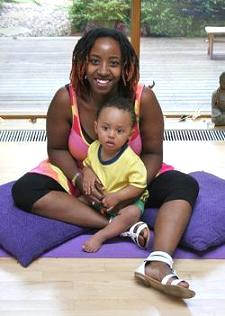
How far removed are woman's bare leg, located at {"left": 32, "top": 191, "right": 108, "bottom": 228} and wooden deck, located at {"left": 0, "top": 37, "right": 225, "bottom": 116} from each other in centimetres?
165

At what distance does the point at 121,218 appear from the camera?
206 cm

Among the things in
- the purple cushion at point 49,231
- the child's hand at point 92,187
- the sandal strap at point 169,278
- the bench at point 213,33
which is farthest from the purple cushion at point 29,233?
the bench at point 213,33

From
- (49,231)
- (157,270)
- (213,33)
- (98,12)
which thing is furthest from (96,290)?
(213,33)

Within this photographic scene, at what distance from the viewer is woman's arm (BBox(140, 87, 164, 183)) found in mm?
2146

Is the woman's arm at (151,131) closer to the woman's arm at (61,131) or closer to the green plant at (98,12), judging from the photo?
the woman's arm at (61,131)

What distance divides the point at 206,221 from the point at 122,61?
2.22 ft

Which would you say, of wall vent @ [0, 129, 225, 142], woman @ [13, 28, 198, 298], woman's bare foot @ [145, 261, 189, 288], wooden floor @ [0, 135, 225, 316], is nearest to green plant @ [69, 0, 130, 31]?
wall vent @ [0, 129, 225, 142]

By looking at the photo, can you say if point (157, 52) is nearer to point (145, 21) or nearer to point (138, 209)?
point (145, 21)

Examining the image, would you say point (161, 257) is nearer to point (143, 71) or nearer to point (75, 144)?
point (75, 144)

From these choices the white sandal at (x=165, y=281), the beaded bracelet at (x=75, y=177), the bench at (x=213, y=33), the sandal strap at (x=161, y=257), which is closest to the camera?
the white sandal at (x=165, y=281)

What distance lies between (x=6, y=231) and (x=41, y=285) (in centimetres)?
28

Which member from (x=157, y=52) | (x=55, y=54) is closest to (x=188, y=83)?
(x=157, y=52)

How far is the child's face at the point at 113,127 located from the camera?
2.03 metres

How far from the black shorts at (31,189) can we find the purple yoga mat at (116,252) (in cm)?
20
